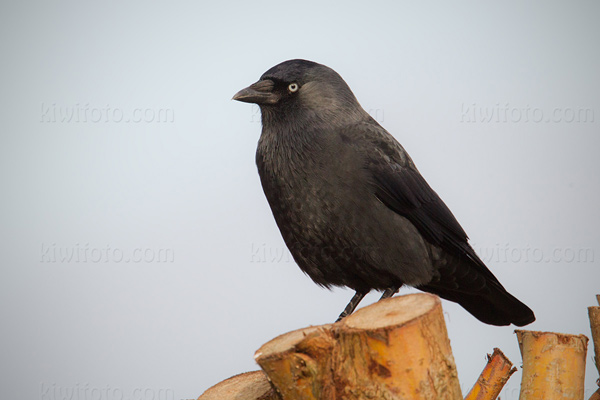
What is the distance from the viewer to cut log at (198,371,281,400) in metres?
2.85

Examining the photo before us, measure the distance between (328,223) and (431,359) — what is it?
4.77 feet

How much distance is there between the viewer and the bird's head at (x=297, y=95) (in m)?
3.99

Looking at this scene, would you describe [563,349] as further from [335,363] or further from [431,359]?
[335,363]

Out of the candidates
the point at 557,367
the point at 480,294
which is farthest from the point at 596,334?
the point at 480,294

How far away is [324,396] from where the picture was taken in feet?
7.67

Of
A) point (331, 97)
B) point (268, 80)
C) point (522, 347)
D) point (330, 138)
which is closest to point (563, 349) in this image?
point (522, 347)

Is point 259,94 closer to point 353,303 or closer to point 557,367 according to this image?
point 353,303

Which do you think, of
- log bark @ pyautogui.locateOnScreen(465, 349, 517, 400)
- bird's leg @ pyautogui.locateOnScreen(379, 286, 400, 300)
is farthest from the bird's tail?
log bark @ pyautogui.locateOnScreen(465, 349, 517, 400)

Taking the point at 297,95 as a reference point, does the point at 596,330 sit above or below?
below

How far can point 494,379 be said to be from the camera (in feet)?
10.0

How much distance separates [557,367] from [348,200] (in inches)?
56.9

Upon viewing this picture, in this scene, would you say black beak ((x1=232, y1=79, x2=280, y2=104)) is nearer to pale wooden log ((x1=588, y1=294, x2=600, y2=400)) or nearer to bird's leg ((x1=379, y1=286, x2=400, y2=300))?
bird's leg ((x1=379, y1=286, x2=400, y2=300))

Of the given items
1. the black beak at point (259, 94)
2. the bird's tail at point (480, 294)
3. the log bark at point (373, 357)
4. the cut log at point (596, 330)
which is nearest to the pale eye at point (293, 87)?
the black beak at point (259, 94)

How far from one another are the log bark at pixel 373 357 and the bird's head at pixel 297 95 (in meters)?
1.88
